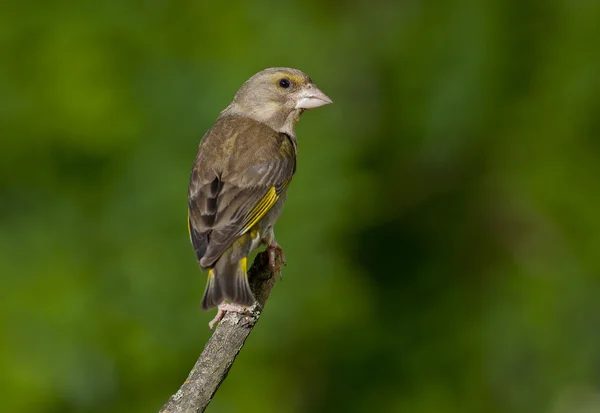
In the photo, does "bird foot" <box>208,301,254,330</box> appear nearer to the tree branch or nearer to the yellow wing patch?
the tree branch

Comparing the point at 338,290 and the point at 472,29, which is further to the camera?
the point at 472,29

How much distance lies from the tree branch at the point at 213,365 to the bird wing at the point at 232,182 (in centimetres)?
65

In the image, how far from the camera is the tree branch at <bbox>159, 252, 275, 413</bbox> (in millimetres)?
4352

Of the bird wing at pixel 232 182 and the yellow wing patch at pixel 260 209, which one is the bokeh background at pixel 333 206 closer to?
the bird wing at pixel 232 182

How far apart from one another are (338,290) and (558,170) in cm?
202

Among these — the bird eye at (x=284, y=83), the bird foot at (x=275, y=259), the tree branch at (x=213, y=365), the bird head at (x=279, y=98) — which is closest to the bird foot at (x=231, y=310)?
the tree branch at (x=213, y=365)

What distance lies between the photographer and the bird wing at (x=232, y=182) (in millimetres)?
5555

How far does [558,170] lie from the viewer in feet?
29.5

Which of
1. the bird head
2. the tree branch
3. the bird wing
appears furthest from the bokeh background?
the tree branch

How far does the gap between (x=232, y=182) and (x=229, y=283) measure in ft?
2.60

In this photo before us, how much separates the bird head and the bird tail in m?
1.41

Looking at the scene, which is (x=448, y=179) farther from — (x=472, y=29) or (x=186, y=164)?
(x=186, y=164)

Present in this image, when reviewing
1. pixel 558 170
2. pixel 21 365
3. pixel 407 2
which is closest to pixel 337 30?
pixel 407 2

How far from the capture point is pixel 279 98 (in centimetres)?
686
